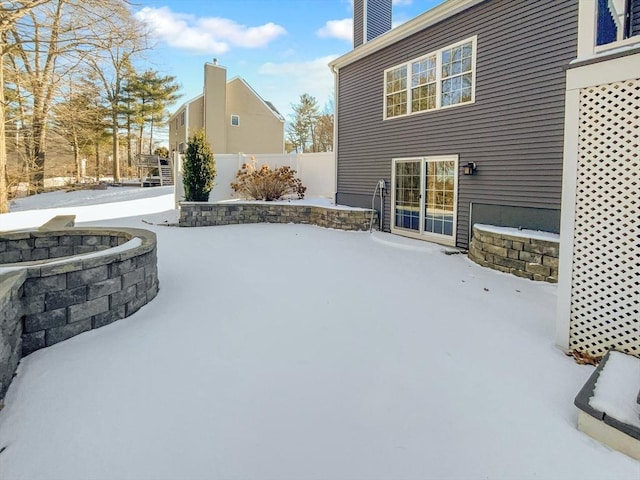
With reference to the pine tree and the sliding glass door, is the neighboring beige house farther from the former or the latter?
the sliding glass door

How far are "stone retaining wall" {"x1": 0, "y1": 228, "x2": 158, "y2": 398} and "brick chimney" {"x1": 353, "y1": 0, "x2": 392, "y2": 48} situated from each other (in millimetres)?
8923

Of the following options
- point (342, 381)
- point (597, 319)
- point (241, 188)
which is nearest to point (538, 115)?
point (597, 319)

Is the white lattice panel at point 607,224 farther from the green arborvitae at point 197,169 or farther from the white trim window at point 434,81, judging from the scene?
the green arborvitae at point 197,169

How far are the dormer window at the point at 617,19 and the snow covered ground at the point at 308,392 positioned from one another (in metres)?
3.04

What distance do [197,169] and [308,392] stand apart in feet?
29.3

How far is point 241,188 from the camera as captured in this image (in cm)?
1202

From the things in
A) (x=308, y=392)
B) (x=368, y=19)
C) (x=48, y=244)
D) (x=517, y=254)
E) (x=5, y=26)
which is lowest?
(x=308, y=392)

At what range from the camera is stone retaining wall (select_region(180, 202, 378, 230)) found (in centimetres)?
937

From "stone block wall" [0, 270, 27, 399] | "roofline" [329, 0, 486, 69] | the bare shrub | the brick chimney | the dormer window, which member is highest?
the brick chimney

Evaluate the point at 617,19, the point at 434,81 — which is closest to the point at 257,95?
the point at 434,81

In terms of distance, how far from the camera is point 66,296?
10.2 feet

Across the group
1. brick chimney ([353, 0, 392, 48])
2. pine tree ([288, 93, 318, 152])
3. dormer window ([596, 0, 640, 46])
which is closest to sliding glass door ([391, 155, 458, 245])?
dormer window ([596, 0, 640, 46])

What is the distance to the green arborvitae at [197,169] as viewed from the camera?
405 inches

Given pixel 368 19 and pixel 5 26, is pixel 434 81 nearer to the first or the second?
pixel 368 19
